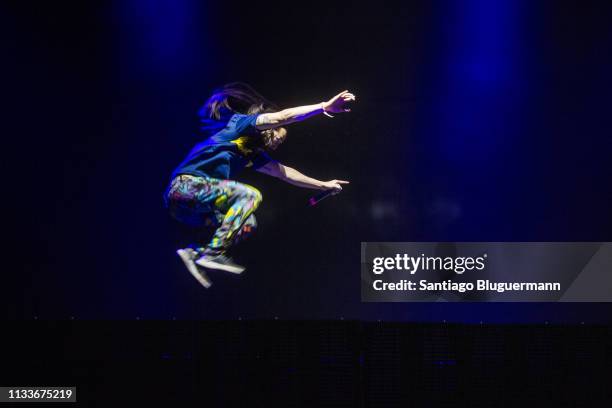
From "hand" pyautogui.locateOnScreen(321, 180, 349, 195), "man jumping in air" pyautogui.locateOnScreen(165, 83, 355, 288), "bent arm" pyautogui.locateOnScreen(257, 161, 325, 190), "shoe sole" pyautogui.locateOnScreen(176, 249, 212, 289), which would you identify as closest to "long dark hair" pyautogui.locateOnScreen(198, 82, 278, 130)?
"man jumping in air" pyautogui.locateOnScreen(165, 83, 355, 288)

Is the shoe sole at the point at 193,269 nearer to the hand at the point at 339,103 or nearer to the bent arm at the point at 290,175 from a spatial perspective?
the bent arm at the point at 290,175

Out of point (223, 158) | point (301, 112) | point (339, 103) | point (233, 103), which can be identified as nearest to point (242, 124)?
point (233, 103)

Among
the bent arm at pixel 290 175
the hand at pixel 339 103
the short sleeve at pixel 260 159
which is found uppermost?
the hand at pixel 339 103

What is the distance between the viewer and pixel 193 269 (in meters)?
4.75

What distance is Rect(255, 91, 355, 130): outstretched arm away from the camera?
4672 millimetres

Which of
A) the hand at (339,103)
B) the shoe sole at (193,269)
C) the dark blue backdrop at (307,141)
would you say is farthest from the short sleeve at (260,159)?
the shoe sole at (193,269)

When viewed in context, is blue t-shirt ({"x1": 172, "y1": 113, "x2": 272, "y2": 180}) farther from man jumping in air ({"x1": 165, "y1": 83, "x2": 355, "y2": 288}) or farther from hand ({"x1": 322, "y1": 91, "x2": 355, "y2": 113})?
hand ({"x1": 322, "y1": 91, "x2": 355, "y2": 113})

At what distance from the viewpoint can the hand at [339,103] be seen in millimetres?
4664

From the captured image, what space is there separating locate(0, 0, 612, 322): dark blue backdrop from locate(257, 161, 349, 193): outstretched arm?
0.07 m

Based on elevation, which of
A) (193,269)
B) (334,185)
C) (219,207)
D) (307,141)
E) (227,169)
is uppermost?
(307,141)

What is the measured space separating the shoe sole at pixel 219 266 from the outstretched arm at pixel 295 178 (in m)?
0.79

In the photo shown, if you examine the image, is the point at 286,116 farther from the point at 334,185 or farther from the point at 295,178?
the point at 334,185

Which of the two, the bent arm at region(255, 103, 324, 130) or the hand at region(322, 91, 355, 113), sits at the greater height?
the hand at region(322, 91, 355, 113)

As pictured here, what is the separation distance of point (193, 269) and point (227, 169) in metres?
0.84
